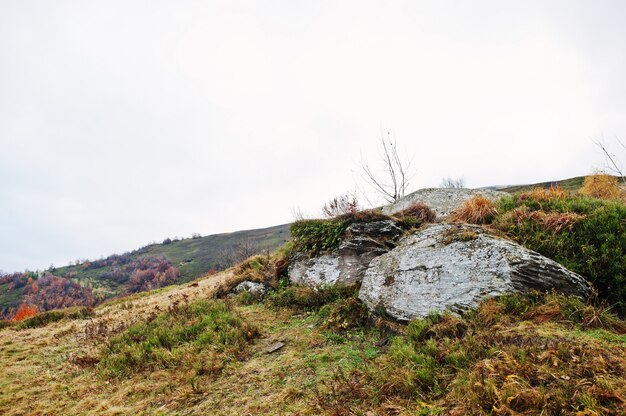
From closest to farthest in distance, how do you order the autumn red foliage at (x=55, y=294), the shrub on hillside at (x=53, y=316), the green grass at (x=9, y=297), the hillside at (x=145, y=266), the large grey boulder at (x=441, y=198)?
the large grey boulder at (x=441, y=198)
the shrub on hillside at (x=53, y=316)
the autumn red foliage at (x=55, y=294)
the green grass at (x=9, y=297)
the hillside at (x=145, y=266)

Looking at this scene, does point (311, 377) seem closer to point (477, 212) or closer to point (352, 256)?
point (352, 256)

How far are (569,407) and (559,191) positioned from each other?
8.13m

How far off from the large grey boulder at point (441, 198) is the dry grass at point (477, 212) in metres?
2.74

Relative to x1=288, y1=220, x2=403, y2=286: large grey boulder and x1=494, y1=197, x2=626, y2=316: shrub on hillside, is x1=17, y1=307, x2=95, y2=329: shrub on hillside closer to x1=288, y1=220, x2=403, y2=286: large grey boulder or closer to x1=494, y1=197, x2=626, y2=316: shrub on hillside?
x1=288, y1=220, x2=403, y2=286: large grey boulder

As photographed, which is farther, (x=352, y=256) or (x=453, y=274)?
(x=352, y=256)

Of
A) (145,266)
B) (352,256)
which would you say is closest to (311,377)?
(352,256)

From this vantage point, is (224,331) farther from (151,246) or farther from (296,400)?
(151,246)

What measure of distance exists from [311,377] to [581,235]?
6.80 meters

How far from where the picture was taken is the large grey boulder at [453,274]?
5.91 metres

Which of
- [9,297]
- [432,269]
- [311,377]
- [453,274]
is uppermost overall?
[9,297]

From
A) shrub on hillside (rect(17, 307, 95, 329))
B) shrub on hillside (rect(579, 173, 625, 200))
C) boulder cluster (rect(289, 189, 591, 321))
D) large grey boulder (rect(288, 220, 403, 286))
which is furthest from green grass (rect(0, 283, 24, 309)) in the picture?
shrub on hillside (rect(579, 173, 625, 200))

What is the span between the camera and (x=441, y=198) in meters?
13.3

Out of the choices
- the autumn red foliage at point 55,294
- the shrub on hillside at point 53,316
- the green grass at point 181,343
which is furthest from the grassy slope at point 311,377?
the autumn red foliage at point 55,294

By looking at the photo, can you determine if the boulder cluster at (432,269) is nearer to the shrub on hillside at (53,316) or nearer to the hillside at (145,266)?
the shrub on hillside at (53,316)
